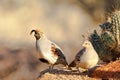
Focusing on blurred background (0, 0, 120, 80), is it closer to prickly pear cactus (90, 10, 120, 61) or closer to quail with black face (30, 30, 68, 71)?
prickly pear cactus (90, 10, 120, 61)

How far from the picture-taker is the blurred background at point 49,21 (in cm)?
1278

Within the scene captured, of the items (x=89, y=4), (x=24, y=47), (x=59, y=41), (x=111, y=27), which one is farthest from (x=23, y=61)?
(x=111, y=27)

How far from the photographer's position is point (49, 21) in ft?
45.4

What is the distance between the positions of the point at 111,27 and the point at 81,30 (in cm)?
657

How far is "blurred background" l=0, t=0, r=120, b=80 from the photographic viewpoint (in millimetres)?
12779

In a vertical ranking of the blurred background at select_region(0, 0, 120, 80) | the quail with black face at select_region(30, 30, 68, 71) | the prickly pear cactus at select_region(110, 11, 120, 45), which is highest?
the blurred background at select_region(0, 0, 120, 80)

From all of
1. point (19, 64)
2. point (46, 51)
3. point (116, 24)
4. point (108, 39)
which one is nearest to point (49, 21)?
point (19, 64)

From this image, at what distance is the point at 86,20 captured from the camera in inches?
560

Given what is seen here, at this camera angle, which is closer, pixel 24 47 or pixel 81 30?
pixel 24 47

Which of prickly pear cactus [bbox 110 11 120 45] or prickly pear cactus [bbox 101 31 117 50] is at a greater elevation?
prickly pear cactus [bbox 110 11 120 45]

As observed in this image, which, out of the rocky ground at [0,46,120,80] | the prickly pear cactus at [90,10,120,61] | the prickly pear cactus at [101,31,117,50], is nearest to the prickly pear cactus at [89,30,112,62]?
the prickly pear cactus at [90,10,120,61]

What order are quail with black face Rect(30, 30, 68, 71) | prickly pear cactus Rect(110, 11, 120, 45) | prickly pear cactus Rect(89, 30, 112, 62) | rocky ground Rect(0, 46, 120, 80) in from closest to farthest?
quail with black face Rect(30, 30, 68, 71), prickly pear cactus Rect(110, 11, 120, 45), prickly pear cactus Rect(89, 30, 112, 62), rocky ground Rect(0, 46, 120, 80)

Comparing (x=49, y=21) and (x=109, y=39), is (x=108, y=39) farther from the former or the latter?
(x=49, y=21)

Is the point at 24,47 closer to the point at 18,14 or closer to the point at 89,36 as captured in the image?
the point at 18,14
